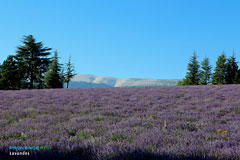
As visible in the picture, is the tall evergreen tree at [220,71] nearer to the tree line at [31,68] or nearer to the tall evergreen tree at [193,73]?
the tall evergreen tree at [193,73]

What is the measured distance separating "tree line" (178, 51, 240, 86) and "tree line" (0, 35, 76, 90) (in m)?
40.2

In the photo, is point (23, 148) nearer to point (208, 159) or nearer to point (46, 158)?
point (46, 158)

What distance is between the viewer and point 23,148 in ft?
13.2

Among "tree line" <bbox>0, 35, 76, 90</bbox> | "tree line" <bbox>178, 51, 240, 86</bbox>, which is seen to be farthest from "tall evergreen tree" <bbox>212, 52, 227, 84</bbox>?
"tree line" <bbox>0, 35, 76, 90</bbox>

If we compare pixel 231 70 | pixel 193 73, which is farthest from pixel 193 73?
pixel 231 70

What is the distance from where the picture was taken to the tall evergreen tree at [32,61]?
5041 cm

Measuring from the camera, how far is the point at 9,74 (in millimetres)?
46250

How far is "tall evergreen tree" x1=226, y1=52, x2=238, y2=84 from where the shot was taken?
56.8 m

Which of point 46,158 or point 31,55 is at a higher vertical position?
point 31,55

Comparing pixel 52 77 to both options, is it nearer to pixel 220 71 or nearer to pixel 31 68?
pixel 31 68

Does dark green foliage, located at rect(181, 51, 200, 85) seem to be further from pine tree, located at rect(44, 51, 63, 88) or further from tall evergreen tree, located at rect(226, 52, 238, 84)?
pine tree, located at rect(44, 51, 63, 88)

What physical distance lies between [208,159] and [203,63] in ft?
213

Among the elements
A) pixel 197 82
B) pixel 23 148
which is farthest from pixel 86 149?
pixel 197 82

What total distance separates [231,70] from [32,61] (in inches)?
2313
